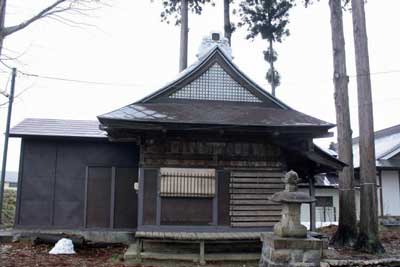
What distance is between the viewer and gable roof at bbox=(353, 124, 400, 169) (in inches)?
734

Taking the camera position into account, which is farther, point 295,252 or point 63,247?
point 63,247

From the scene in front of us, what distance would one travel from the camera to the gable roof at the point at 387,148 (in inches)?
734

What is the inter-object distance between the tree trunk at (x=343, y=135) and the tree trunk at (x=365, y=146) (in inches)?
28.0

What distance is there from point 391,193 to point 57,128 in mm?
15004

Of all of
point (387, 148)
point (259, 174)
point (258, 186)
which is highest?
point (387, 148)

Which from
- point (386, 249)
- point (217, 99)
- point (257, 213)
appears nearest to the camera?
point (257, 213)

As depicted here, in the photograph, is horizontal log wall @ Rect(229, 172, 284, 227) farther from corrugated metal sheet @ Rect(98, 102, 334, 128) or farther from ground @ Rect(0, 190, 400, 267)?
corrugated metal sheet @ Rect(98, 102, 334, 128)

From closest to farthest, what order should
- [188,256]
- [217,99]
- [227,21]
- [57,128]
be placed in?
[188,256], [217,99], [57,128], [227,21]

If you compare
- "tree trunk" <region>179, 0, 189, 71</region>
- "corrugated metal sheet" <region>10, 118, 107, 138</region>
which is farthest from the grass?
"tree trunk" <region>179, 0, 189, 71</region>

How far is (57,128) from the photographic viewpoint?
12.0 meters

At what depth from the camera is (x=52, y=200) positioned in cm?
1138

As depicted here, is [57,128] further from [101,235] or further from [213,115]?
[213,115]

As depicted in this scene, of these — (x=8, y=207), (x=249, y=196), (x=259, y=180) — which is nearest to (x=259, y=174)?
(x=259, y=180)

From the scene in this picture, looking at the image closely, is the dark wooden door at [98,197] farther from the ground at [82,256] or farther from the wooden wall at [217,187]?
the wooden wall at [217,187]
